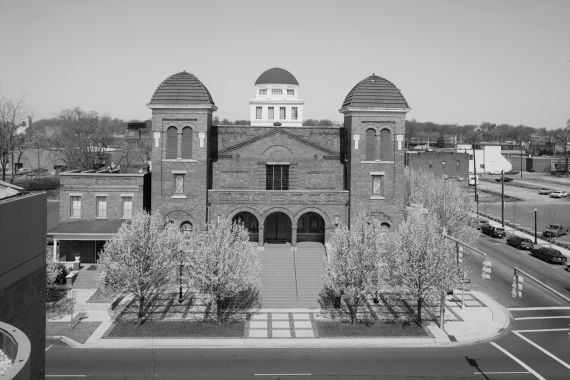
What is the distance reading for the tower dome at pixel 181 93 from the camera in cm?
4434

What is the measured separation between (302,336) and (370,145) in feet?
64.1

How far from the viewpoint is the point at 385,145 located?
149 ft

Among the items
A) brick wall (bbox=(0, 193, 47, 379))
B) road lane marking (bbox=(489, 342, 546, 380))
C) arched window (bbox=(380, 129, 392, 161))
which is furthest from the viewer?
arched window (bbox=(380, 129, 392, 161))

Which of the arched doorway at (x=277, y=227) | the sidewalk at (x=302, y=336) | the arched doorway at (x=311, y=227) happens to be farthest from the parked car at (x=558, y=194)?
the sidewalk at (x=302, y=336)

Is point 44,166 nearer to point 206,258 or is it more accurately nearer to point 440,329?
point 206,258

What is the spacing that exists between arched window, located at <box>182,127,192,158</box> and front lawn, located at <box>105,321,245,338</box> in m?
16.0

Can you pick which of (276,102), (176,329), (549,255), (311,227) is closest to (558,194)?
(549,255)

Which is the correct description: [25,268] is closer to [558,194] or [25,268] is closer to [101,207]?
[101,207]

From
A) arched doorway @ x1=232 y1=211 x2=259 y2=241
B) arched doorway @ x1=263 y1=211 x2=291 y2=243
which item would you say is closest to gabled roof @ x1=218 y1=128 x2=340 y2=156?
arched doorway @ x1=232 y1=211 x2=259 y2=241

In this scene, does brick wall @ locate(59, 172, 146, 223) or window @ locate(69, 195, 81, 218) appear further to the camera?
window @ locate(69, 195, 81, 218)

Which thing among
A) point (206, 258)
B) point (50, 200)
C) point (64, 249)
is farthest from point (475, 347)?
point (50, 200)

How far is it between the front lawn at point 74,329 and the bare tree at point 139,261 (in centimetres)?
254

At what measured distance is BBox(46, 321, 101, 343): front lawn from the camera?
30.8 metres

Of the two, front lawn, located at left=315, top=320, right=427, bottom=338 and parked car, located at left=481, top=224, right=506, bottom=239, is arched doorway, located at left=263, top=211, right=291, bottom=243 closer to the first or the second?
front lawn, located at left=315, top=320, right=427, bottom=338
